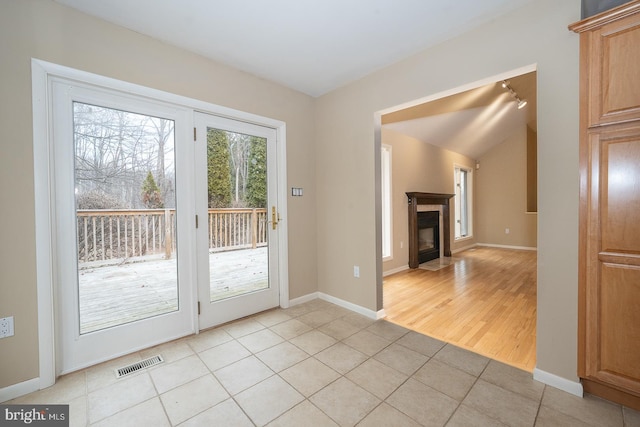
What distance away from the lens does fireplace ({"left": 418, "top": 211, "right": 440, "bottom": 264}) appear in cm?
536

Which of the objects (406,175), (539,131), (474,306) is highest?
(406,175)

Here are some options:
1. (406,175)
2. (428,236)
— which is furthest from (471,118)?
(428,236)

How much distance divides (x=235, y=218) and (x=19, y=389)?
187cm

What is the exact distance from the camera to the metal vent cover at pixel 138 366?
1.90 metres

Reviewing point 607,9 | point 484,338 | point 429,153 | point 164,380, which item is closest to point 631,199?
point 607,9

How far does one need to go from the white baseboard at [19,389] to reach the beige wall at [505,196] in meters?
8.94

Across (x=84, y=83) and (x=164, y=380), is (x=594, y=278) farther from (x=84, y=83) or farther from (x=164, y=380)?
(x=84, y=83)

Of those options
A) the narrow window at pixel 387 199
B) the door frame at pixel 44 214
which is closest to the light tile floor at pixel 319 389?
the door frame at pixel 44 214

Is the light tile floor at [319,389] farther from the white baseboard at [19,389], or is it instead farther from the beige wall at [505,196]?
the beige wall at [505,196]

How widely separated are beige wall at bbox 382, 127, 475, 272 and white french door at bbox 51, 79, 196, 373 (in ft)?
10.9

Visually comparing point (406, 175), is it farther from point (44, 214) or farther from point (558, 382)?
point (44, 214)

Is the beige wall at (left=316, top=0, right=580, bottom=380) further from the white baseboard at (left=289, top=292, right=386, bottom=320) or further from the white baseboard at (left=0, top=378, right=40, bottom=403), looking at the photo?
the white baseboard at (left=0, top=378, right=40, bottom=403)

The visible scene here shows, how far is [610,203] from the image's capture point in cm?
146

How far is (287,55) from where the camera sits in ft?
8.09
